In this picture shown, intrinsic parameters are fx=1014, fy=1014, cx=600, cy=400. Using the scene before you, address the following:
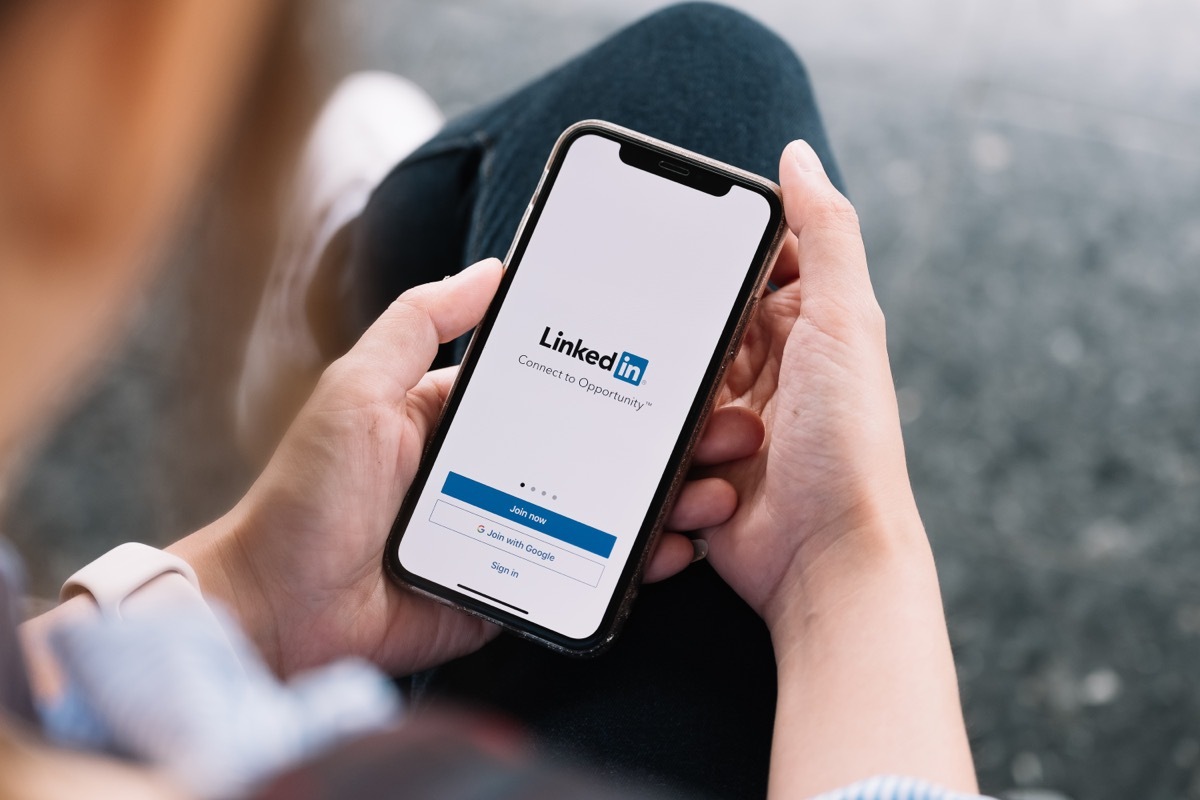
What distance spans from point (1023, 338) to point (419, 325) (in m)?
0.69

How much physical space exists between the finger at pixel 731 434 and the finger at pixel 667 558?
5cm

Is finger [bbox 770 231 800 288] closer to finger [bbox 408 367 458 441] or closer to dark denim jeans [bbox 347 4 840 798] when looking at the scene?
dark denim jeans [bbox 347 4 840 798]

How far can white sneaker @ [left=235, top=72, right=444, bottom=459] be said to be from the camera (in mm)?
662

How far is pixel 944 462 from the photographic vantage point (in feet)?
3.27

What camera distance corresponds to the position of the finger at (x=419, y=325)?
0.55 m

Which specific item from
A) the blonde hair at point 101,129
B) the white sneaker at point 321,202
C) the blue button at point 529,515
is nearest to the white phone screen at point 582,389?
the blue button at point 529,515

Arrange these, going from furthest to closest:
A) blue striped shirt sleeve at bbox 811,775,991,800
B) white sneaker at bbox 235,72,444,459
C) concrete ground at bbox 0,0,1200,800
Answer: concrete ground at bbox 0,0,1200,800
white sneaker at bbox 235,72,444,459
blue striped shirt sleeve at bbox 811,775,991,800

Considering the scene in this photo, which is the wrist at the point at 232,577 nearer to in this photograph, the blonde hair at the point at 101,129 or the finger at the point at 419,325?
the finger at the point at 419,325

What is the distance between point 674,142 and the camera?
26.1 inches

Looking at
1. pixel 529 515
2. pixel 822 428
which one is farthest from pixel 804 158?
pixel 529 515

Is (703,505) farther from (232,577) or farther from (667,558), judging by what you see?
(232,577)

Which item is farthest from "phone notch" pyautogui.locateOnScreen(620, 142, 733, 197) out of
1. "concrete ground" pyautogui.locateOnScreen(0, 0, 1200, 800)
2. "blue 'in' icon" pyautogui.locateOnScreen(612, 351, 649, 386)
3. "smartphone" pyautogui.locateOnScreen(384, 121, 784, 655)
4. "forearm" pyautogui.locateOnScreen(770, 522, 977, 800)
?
"concrete ground" pyautogui.locateOnScreen(0, 0, 1200, 800)

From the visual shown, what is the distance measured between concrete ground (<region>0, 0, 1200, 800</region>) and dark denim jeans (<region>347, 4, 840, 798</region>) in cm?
33

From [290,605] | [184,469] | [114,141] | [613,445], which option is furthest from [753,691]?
[114,141]
